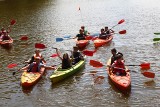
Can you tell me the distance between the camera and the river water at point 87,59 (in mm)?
12461

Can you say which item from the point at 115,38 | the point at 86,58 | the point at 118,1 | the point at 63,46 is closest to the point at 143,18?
the point at 115,38

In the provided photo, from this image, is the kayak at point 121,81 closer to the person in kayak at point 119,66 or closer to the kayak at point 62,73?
the person in kayak at point 119,66

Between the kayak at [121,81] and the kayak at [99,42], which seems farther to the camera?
the kayak at [99,42]

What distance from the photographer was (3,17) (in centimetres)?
3869

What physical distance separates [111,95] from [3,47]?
506 inches

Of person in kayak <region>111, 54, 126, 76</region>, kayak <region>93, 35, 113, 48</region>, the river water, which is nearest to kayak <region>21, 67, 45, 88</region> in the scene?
the river water

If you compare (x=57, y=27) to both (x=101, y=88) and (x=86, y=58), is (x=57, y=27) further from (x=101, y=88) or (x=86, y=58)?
(x=101, y=88)

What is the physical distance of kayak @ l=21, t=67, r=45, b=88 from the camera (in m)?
13.9

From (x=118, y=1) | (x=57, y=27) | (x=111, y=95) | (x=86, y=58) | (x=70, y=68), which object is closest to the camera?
(x=111, y=95)

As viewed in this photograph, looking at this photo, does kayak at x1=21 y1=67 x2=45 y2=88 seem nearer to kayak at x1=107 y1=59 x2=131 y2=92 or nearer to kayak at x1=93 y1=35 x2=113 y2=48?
kayak at x1=107 y1=59 x2=131 y2=92

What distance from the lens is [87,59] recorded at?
18.1 meters

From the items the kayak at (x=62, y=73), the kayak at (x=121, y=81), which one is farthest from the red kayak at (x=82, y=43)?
the kayak at (x=121, y=81)

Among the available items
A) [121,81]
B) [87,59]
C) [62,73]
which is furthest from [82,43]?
[121,81]

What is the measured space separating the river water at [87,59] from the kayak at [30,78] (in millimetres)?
274
